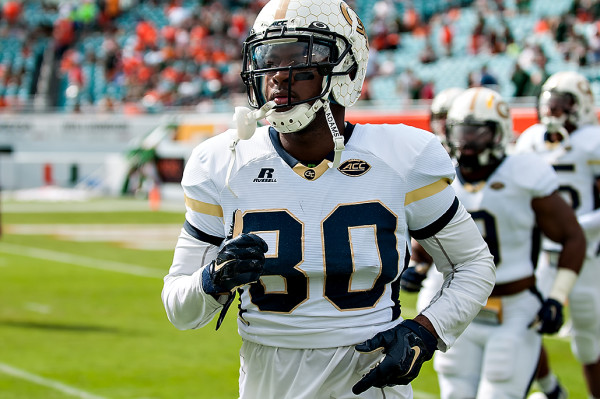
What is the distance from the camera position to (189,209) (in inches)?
102

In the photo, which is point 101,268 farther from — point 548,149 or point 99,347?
point 548,149

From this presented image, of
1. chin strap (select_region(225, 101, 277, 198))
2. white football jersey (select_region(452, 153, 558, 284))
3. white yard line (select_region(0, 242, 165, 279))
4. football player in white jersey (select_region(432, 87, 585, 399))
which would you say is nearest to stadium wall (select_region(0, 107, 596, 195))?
white yard line (select_region(0, 242, 165, 279))

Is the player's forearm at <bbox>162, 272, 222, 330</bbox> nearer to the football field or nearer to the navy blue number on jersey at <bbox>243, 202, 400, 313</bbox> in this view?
the navy blue number on jersey at <bbox>243, 202, 400, 313</bbox>

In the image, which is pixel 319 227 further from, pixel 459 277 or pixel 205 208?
pixel 459 277

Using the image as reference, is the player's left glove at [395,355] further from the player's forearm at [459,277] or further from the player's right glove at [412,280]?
the player's right glove at [412,280]

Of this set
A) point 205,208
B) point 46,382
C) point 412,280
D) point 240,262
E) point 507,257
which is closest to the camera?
point 240,262

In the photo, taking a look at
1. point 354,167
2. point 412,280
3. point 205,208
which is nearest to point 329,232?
point 354,167

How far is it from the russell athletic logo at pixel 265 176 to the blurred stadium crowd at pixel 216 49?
840 centimetres

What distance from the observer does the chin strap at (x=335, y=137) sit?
250 cm

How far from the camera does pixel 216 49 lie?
23812 mm

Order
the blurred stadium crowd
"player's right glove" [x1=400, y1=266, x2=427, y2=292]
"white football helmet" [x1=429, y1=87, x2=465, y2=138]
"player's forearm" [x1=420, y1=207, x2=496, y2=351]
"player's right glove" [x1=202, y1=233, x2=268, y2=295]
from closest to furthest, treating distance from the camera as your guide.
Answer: "player's right glove" [x1=202, y1=233, x2=268, y2=295]
"player's forearm" [x1=420, y1=207, x2=496, y2=351]
"player's right glove" [x1=400, y1=266, x2=427, y2=292]
"white football helmet" [x1=429, y1=87, x2=465, y2=138]
the blurred stadium crowd

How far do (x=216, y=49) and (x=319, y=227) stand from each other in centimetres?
2177

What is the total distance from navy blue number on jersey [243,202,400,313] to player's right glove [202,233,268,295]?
0.15 meters

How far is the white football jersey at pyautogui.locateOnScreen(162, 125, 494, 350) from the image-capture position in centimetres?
246
